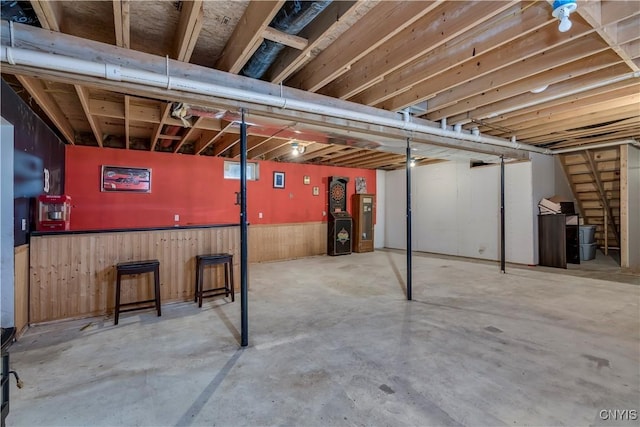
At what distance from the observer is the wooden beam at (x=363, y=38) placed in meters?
2.00

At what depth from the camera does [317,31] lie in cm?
220

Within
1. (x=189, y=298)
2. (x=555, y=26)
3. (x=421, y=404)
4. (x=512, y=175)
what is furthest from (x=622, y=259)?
(x=189, y=298)

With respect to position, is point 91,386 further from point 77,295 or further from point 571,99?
point 571,99

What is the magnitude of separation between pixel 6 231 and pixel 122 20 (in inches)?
90.6

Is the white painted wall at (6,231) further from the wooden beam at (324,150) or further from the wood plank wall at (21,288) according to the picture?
the wooden beam at (324,150)

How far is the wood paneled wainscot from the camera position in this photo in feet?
10.7

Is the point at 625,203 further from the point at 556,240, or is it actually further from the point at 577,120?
the point at 577,120

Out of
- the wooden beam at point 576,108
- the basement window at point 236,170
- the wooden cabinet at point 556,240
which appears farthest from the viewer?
the basement window at point 236,170

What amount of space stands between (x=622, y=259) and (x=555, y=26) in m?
5.84

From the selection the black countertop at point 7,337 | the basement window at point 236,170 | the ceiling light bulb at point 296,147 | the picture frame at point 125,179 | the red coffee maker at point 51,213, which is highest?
the ceiling light bulb at point 296,147

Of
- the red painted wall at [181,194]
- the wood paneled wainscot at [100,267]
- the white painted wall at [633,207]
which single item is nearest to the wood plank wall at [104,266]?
the wood paneled wainscot at [100,267]

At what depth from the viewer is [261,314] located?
355 centimetres

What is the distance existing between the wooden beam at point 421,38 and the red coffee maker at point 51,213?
11.7 ft

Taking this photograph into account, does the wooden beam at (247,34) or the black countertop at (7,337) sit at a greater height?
the wooden beam at (247,34)
